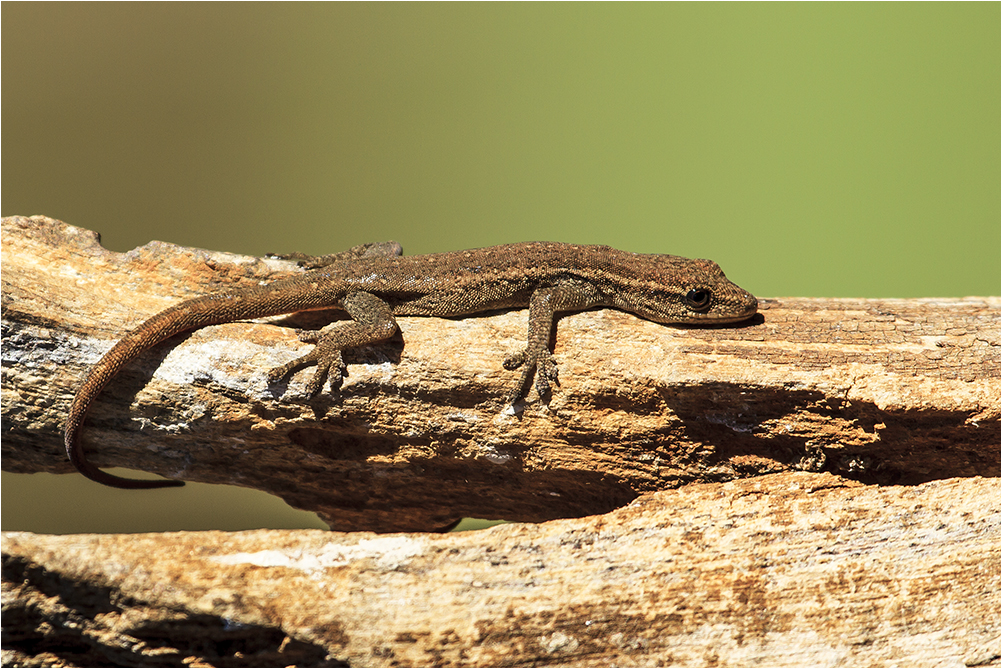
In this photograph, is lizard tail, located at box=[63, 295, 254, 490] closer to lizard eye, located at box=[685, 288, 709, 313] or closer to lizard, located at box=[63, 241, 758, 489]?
lizard, located at box=[63, 241, 758, 489]

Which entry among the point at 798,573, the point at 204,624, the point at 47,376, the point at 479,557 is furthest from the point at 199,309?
the point at 798,573

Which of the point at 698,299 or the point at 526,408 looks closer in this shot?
the point at 526,408

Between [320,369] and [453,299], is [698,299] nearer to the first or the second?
[453,299]

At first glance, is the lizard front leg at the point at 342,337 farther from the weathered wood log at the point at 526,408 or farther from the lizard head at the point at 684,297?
the lizard head at the point at 684,297

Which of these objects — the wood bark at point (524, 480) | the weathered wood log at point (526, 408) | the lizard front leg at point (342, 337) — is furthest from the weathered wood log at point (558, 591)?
the lizard front leg at point (342, 337)

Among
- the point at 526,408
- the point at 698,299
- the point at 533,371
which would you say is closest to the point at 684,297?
the point at 698,299

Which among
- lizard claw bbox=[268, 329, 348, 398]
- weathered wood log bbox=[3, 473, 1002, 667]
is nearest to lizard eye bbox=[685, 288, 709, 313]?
weathered wood log bbox=[3, 473, 1002, 667]

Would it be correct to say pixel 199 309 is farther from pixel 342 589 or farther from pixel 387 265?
pixel 342 589
